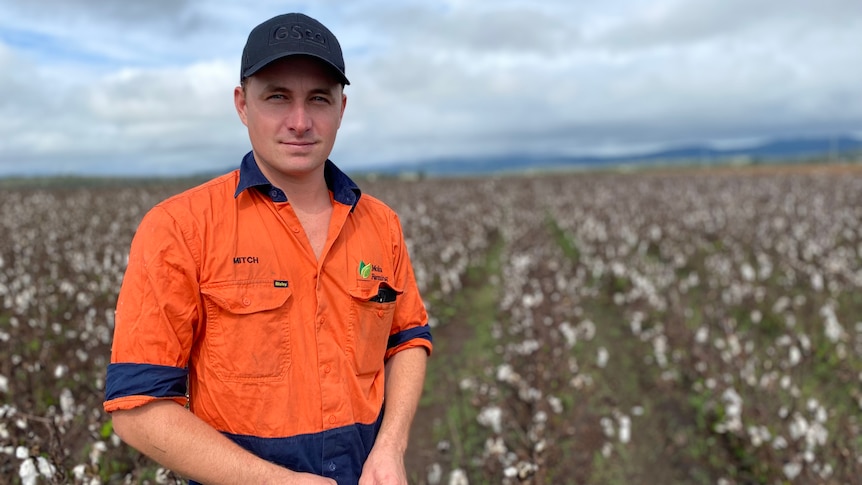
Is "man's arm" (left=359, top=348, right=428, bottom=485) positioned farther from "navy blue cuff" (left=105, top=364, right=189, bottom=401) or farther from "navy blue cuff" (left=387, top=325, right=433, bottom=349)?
"navy blue cuff" (left=105, top=364, right=189, bottom=401)

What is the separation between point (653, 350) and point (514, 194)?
66.8 ft

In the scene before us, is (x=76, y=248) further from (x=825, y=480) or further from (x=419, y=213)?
(x=825, y=480)

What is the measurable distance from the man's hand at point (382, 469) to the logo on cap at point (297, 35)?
1.24m

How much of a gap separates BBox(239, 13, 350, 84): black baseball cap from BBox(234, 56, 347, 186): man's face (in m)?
0.04

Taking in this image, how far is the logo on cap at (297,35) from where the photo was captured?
180 cm

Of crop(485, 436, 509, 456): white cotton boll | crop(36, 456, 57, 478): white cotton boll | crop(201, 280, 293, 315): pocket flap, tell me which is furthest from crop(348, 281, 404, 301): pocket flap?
crop(485, 436, 509, 456): white cotton boll

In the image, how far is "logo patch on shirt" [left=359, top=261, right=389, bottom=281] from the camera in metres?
2.03

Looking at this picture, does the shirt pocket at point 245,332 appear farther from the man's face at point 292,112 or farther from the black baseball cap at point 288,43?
the black baseball cap at point 288,43

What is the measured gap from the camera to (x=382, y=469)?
6.36 feet

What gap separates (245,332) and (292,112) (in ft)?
2.12

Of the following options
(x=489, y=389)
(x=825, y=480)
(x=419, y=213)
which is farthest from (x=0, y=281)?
(x=419, y=213)

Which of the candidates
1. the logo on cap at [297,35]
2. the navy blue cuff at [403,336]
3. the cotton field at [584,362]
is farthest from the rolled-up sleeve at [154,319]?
the cotton field at [584,362]

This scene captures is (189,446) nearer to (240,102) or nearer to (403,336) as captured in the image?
(403,336)

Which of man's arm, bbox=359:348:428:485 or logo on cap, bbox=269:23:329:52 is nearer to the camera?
logo on cap, bbox=269:23:329:52
